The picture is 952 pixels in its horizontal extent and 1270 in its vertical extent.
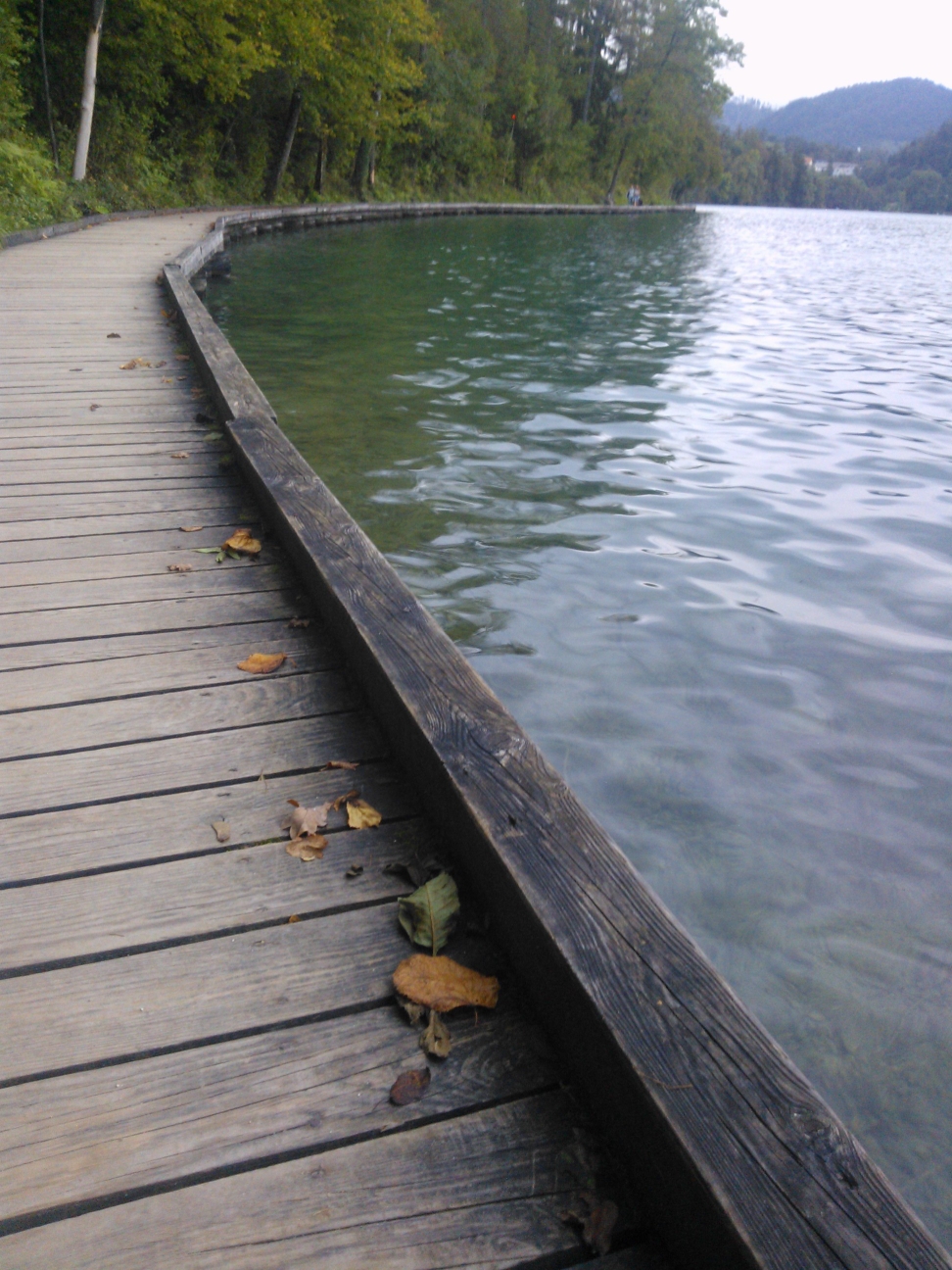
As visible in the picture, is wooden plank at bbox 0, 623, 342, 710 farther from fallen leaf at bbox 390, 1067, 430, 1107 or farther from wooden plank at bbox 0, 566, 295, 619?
fallen leaf at bbox 390, 1067, 430, 1107

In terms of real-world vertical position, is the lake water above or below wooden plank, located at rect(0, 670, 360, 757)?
below

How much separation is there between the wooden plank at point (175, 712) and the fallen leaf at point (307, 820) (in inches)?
15.7

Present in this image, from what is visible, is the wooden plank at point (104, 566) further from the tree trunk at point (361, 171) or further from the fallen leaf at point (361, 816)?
the tree trunk at point (361, 171)

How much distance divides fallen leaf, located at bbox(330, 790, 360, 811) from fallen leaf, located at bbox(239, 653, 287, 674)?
0.63m

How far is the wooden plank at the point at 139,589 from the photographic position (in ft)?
9.28

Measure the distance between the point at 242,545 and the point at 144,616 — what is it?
21.6 inches

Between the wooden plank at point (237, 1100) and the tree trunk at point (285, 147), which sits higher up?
the tree trunk at point (285, 147)

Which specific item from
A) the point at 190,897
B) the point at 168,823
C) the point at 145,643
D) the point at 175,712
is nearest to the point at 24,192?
the point at 145,643

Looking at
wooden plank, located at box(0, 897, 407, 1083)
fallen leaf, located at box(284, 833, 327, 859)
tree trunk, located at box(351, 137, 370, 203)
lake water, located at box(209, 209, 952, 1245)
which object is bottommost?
lake water, located at box(209, 209, 952, 1245)

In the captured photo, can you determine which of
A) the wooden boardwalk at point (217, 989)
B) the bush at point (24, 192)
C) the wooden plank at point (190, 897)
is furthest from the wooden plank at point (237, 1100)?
the bush at point (24, 192)

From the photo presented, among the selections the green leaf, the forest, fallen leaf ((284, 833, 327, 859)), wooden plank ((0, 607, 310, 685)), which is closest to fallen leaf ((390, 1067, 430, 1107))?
the green leaf

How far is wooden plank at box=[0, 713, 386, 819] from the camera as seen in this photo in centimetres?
197

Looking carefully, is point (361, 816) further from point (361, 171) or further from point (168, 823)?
point (361, 171)

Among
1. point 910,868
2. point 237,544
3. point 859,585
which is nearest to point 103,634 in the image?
point 237,544
